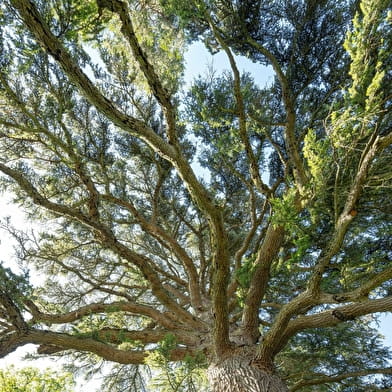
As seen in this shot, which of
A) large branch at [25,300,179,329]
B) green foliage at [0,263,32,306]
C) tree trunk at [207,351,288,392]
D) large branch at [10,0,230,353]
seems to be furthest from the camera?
large branch at [25,300,179,329]

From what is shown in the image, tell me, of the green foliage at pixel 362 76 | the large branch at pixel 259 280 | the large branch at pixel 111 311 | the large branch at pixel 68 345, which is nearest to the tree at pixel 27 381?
the large branch at pixel 68 345

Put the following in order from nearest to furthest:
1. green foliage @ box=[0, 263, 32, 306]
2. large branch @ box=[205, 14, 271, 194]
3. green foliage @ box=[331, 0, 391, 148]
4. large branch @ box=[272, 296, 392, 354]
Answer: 1. green foliage @ box=[331, 0, 391, 148]
2. large branch @ box=[272, 296, 392, 354]
3. green foliage @ box=[0, 263, 32, 306]
4. large branch @ box=[205, 14, 271, 194]

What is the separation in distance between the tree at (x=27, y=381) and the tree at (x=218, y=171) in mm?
272

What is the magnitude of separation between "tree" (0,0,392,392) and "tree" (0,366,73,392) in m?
0.27

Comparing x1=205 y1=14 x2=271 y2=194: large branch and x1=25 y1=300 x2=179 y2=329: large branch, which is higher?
x1=205 y1=14 x2=271 y2=194: large branch

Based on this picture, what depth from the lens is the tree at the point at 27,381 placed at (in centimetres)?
334

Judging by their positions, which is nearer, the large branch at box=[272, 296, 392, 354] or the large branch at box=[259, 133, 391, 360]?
the large branch at box=[259, 133, 391, 360]

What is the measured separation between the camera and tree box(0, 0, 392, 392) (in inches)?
94.0

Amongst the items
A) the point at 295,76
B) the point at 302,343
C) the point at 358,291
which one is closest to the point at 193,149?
the point at 295,76

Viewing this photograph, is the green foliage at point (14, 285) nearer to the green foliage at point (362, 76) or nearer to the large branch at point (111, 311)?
the large branch at point (111, 311)

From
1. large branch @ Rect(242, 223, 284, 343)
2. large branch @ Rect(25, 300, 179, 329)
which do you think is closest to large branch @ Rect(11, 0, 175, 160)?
large branch @ Rect(242, 223, 284, 343)

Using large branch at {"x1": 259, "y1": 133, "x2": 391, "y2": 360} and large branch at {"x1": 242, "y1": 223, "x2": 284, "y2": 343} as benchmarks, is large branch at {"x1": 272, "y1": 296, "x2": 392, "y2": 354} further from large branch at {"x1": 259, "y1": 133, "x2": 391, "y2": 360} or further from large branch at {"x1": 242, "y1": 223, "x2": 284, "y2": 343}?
large branch at {"x1": 242, "y1": 223, "x2": 284, "y2": 343}

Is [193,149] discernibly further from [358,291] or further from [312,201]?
[358,291]

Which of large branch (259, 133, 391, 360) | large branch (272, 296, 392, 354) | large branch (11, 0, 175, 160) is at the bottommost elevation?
large branch (272, 296, 392, 354)
